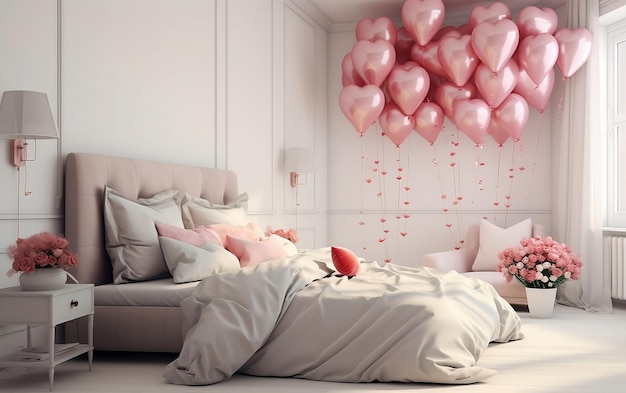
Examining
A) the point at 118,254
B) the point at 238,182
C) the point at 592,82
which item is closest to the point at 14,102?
the point at 118,254

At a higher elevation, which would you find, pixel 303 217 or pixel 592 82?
pixel 592 82

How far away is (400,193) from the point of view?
7.41 m

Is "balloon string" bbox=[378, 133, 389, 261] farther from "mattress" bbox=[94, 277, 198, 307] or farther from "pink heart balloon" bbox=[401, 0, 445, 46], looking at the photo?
"mattress" bbox=[94, 277, 198, 307]

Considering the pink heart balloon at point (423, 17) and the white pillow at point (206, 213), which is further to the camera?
the pink heart balloon at point (423, 17)

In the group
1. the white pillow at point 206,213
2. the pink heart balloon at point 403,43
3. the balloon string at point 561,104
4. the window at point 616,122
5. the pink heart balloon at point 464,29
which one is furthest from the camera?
the pink heart balloon at point 403,43

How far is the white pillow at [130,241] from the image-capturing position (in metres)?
3.89

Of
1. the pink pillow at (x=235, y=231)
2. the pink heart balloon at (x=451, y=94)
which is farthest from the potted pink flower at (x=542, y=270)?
the pink pillow at (x=235, y=231)

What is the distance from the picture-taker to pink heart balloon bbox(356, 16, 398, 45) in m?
6.54

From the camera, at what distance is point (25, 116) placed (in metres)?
3.30

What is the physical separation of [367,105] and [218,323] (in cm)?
331

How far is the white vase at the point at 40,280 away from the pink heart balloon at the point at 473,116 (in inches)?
153

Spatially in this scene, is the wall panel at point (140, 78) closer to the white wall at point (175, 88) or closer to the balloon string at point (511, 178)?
the white wall at point (175, 88)

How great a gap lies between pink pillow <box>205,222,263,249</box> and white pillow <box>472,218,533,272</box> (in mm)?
2408

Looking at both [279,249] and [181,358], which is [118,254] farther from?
[279,249]
